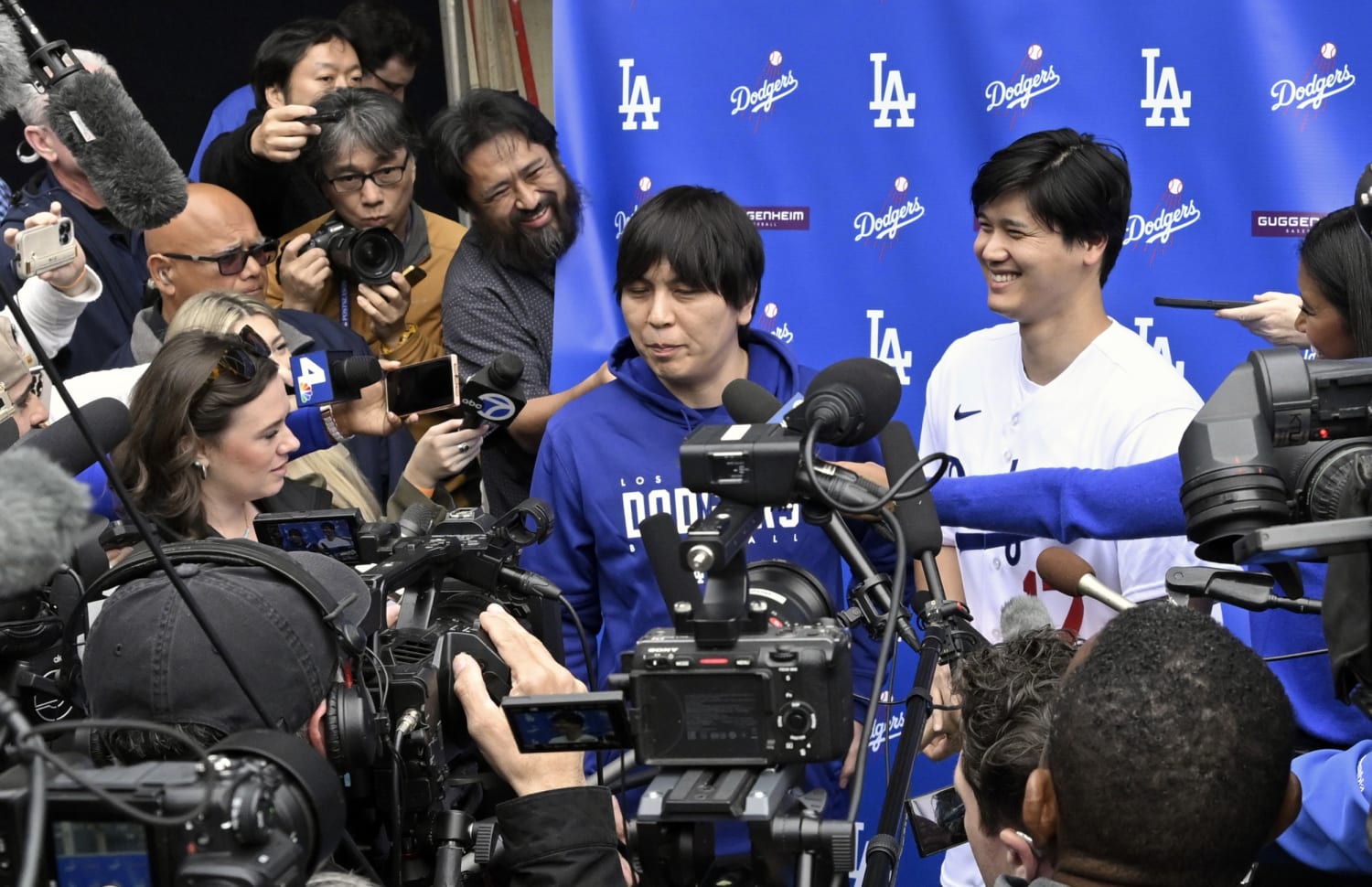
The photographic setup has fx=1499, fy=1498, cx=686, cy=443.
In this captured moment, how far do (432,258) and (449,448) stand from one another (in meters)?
0.95

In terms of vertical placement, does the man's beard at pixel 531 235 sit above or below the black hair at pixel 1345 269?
above

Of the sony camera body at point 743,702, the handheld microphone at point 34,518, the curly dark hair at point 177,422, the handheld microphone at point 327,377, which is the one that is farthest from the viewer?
the handheld microphone at point 327,377

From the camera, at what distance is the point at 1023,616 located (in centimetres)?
224

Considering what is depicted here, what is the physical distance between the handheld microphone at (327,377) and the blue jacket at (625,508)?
1.23 feet

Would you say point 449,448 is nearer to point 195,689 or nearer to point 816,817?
point 195,689

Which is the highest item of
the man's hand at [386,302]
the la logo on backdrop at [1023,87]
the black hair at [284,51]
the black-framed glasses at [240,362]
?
the black hair at [284,51]

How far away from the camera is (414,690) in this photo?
1.89 metres

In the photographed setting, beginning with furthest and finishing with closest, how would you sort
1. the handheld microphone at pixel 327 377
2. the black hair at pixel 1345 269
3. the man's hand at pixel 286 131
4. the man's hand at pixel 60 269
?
the man's hand at pixel 286 131 < the man's hand at pixel 60 269 < the handheld microphone at pixel 327 377 < the black hair at pixel 1345 269

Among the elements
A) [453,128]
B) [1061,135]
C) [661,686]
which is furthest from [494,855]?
[453,128]

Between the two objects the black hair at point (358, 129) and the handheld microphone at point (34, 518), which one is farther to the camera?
the black hair at point (358, 129)

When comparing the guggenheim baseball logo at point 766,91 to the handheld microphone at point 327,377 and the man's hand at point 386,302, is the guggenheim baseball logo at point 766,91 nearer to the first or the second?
the man's hand at point 386,302

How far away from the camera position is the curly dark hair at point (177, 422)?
8.14 feet

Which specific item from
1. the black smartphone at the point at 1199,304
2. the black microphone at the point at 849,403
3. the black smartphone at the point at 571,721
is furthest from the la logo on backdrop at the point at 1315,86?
the black smartphone at the point at 571,721

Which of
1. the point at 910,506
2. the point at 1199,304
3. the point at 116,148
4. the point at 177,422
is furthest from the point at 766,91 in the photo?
the point at 116,148
